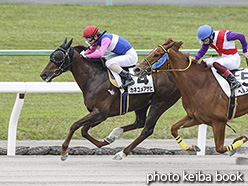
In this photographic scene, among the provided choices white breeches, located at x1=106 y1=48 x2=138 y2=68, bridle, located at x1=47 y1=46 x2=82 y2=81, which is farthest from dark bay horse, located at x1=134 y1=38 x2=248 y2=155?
bridle, located at x1=47 y1=46 x2=82 y2=81

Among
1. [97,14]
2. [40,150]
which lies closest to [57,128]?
[40,150]

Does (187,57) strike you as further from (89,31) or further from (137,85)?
(89,31)

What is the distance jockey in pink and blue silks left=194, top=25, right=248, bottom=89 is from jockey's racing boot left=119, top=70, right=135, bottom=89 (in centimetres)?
90

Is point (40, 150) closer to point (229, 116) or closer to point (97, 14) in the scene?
point (229, 116)

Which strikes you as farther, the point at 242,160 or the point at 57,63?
the point at 57,63

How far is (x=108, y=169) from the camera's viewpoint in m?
6.72

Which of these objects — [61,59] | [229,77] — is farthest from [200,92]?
[61,59]

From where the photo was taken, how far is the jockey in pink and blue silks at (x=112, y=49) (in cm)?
744

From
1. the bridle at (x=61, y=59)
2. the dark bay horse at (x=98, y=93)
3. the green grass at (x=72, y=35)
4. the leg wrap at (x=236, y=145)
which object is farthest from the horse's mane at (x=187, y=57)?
the green grass at (x=72, y=35)

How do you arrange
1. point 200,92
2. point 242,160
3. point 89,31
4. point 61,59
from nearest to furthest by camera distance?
point 200,92 → point 242,160 → point 61,59 → point 89,31

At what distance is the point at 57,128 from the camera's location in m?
9.32

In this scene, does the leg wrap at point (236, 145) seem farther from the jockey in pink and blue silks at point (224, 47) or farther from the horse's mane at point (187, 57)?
the horse's mane at point (187, 57)

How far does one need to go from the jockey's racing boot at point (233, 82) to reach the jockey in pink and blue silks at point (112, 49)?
4.18 feet

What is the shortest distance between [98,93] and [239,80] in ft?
5.85
